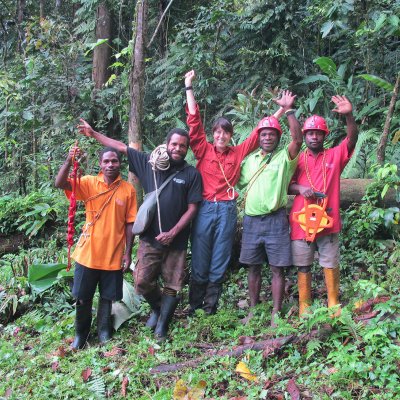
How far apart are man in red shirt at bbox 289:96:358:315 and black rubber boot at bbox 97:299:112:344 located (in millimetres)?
2024

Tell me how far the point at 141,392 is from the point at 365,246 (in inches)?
136

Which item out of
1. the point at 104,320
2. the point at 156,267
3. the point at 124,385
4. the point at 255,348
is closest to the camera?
the point at 124,385

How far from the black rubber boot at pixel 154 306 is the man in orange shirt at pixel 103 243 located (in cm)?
34

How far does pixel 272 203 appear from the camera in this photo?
4340 millimetres

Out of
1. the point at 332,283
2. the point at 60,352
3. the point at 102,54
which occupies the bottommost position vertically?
the point at 60,352

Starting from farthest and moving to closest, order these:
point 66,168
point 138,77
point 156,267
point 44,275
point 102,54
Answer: point 102,54
point 138,77
point 44,275
point 156,267
point 66,168

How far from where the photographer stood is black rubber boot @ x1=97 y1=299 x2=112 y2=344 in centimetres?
463

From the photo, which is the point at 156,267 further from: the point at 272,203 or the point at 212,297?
the point at 272,203

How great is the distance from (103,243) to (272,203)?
1.77m

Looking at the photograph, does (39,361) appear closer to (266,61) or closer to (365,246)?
(365,246)

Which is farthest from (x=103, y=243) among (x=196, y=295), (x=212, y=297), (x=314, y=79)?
(x=314, y=79)

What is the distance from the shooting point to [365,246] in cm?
562

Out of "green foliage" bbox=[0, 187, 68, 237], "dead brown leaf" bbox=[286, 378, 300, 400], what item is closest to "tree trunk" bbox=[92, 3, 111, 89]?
"green foliage" bbox=[0, 187, 68, 237]

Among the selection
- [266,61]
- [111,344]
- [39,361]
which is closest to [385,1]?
[266,61]
